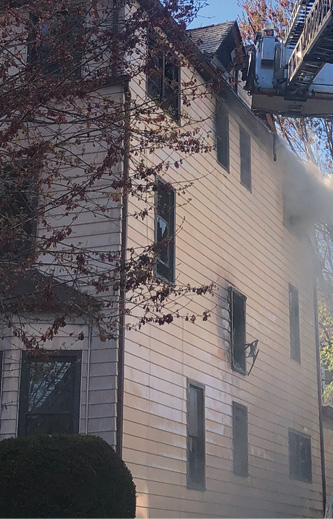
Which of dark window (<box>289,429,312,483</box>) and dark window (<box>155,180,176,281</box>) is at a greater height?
dark window (<box>155,180,176,281</box>)

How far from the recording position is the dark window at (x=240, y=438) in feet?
54.0

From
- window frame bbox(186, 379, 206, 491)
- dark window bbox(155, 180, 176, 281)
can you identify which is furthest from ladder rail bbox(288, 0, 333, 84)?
window frame bbox(186, 379, 206, 491)

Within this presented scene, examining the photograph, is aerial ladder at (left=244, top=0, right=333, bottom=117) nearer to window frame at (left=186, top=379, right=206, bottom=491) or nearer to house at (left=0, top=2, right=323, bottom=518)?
house at (left=0, top=2, right=323, bottom=518)

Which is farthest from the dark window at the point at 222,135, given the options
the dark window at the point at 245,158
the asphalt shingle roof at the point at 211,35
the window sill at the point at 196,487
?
the window sill at the point at 196,487

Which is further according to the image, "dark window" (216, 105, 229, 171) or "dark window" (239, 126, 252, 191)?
"dark window" (239, 126, 252, 191)

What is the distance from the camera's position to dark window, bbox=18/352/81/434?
12.5 m

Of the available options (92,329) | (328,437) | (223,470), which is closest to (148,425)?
(92,329)

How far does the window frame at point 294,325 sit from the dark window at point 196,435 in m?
5.87

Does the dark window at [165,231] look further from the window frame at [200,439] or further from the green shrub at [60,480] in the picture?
the green shrub at [60,480]

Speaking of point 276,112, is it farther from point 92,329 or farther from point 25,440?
point 25,440

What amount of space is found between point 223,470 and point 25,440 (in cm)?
652

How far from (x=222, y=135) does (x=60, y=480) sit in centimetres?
1025

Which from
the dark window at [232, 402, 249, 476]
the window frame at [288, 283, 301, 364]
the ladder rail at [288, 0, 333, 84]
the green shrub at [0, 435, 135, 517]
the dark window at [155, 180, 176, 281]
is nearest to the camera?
the green shrub at [0, 435, 135, 517]

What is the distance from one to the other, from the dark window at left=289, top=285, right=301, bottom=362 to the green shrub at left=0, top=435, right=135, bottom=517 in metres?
11.0
